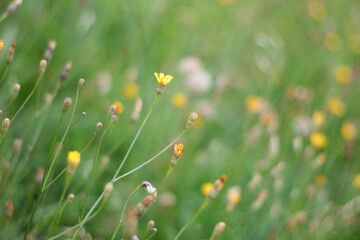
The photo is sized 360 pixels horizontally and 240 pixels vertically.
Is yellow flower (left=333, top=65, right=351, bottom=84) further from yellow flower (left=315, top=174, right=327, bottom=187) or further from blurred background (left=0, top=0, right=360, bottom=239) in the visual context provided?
yellow flower (left=315, top=174, right=327, bottom=187)

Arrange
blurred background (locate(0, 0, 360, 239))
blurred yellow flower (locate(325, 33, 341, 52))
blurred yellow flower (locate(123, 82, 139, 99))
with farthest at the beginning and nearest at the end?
blurred yellow flower (locate(325, 33, 341, 52)) < blurred yellow flower (locate(123, 82, 139, 99)) < blurred background (locate(0, 0, 360, 239))

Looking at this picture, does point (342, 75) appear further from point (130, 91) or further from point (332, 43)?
point (130, 91)

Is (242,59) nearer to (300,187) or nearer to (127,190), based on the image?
(300,187)

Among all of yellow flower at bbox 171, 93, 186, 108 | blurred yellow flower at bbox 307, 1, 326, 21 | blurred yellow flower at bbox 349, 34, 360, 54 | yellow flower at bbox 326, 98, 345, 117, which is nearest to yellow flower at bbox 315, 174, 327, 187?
yellow flower at bbox 326, 98, 345, 117

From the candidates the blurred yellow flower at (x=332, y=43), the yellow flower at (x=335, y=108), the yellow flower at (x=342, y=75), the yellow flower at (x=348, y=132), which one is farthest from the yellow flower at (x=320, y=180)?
the blurred yellow flower at (x=332, y=43)

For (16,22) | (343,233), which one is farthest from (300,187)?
(16,22)

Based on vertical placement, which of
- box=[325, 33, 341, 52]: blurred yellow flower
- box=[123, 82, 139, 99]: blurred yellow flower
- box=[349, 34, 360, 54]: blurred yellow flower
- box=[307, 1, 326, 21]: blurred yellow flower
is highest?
box=[123, 82, 139, 99]: blurred yellow flower

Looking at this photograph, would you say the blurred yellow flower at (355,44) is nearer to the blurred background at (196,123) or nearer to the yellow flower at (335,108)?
the blurred background at (196,123)
